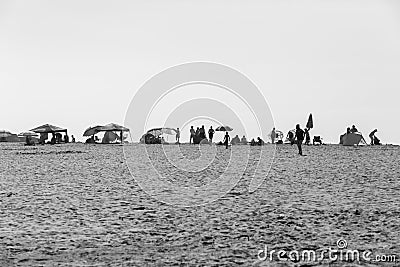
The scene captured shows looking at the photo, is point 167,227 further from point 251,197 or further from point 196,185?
point 196,185

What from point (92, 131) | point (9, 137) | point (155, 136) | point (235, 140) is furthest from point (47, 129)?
point (9, 137)

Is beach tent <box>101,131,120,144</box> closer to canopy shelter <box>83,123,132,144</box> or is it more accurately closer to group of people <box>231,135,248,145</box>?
canopy shelter <box>83,123,132,144</box>

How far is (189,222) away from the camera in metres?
14.9

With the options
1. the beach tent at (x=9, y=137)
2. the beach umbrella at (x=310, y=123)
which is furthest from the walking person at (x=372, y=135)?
the beach tent at (x=9, y=137)

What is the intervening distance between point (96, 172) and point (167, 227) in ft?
48.5

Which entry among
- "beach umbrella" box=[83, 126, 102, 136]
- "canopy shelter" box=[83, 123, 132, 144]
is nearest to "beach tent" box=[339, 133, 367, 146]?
"canopy shelter" box=[83, 123, 132, 144]

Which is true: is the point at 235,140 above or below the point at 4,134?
→ below

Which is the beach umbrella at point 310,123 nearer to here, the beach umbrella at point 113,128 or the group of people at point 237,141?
the group of people at point 237,141

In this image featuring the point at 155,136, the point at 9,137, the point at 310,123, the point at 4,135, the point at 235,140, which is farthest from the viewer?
the point at 4,135

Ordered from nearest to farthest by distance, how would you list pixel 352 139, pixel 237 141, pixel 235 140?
1. pixel 352 139
2. pixel 235 140
3. pixel 237 141

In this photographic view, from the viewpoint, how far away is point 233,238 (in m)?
12.8

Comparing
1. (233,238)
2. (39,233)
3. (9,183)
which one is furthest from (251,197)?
(9,183)

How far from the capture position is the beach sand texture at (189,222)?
11344 mm

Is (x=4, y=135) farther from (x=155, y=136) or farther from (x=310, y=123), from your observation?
(x=310, y=123)
